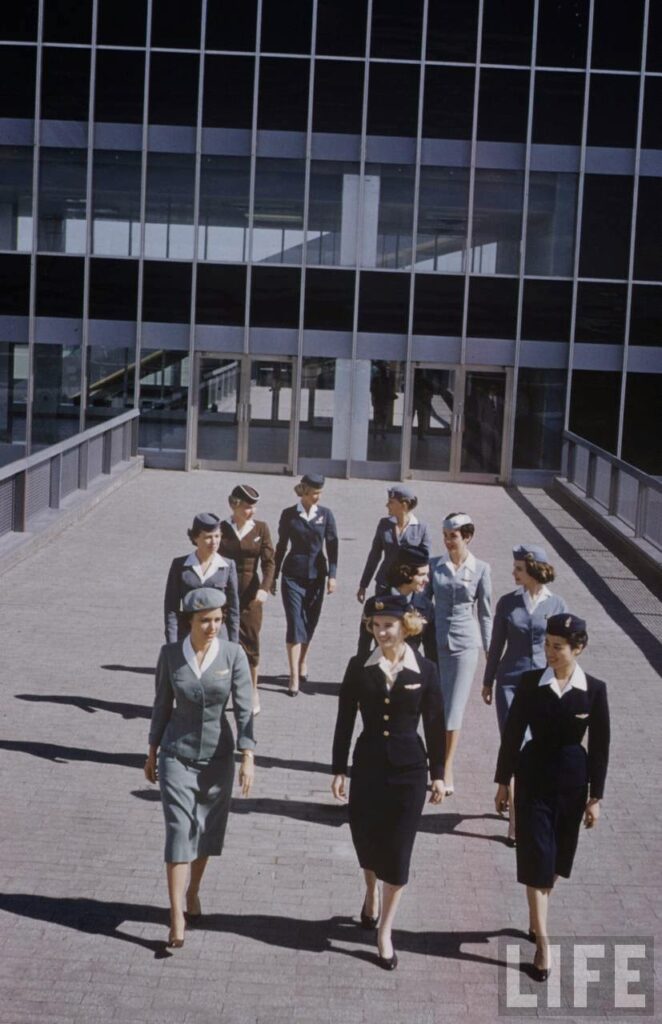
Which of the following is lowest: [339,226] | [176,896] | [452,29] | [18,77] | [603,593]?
[603,593]

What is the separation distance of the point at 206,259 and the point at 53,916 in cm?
2287

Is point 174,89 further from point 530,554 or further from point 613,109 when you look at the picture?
point 530,554

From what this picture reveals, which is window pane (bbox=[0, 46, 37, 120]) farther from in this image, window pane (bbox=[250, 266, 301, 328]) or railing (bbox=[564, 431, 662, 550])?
railing (bbox=[564, 431, 662, 550])

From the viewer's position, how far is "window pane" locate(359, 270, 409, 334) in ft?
95.1

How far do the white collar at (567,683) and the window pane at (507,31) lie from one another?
23.5 metres

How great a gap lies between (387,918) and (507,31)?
24.6 meters

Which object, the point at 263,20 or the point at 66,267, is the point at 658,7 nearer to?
the point at 263,20

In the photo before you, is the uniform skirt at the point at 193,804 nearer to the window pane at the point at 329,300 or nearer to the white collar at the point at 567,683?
the white collar at the point at 567,683

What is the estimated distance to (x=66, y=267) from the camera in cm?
2916

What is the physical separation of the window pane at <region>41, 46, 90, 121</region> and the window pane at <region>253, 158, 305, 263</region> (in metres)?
3.75

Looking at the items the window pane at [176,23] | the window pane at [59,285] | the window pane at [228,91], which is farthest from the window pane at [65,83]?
the window pane at [59,285]

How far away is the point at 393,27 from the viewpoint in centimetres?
2858

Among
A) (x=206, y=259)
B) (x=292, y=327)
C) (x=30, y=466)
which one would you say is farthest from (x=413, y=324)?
(x=30, y=466)

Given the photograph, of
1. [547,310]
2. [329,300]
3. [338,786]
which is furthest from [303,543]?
[547,310]
